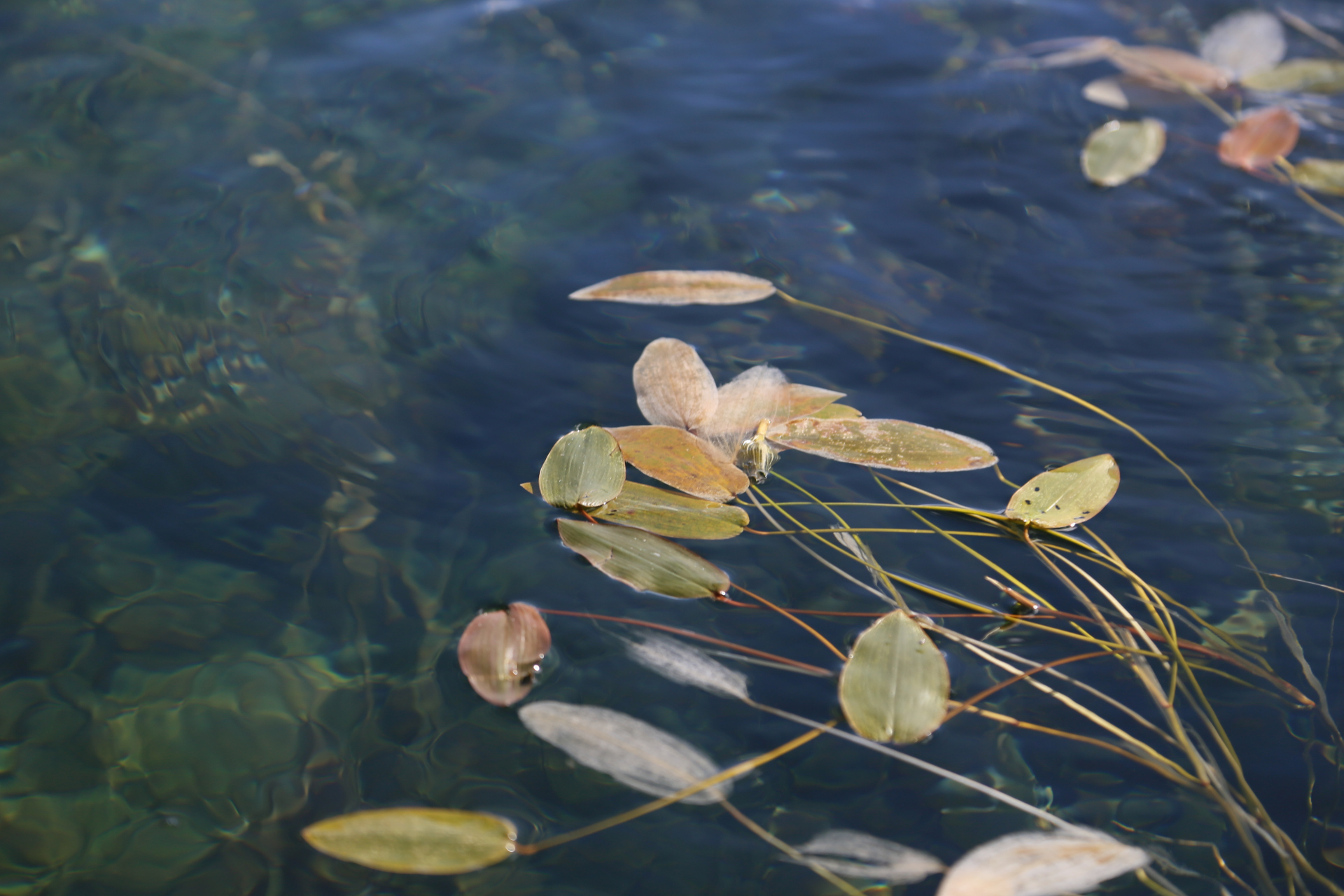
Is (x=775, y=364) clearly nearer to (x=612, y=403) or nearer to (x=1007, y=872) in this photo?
(x=612, y=403)

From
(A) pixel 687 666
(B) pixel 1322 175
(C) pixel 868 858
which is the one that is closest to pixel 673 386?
(A) pixel 687 666

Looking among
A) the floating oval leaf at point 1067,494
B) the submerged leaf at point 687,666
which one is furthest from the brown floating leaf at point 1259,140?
the submerged leaf at point 687,666

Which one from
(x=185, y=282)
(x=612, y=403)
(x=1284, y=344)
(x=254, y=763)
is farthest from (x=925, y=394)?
(x=185, y=282)

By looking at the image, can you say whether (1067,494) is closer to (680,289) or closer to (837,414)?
(837,414)

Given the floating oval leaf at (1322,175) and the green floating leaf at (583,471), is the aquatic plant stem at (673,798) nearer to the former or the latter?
the green floating leaf at (583,471)

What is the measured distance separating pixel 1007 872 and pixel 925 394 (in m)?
0.64

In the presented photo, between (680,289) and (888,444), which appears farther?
(680,289)

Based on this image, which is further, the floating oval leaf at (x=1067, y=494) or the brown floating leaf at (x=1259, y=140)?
the brown floating leaf at (x=1259, y=140)

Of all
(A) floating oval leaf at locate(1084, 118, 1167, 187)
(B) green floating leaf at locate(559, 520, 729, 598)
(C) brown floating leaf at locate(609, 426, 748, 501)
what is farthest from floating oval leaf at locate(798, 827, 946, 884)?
(A) floating oval leaf at locate(1084, 118, 1167, 187)

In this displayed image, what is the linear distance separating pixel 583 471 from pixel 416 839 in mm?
422

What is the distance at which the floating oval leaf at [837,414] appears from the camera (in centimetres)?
111

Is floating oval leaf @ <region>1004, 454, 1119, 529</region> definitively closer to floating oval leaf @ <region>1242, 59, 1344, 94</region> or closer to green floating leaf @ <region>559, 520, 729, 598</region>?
green floating leaf @ <region>559, 520, 729, 598</region>

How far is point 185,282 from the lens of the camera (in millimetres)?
1256

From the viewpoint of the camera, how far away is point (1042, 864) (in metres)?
0.72
